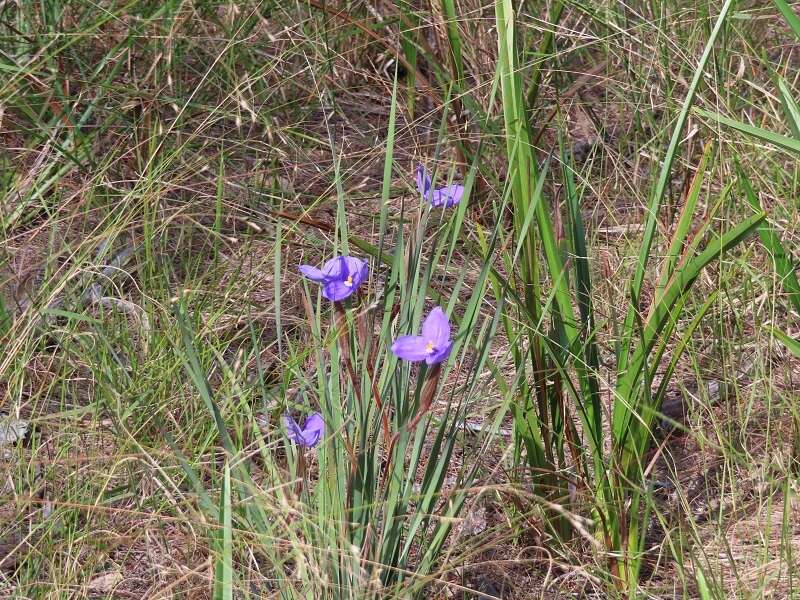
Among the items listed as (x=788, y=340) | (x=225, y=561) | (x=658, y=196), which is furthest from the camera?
(x=788, y=340)

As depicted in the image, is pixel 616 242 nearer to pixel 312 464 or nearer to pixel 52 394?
pixel 312 464

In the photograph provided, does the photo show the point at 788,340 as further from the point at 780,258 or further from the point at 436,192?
the point at 436,192

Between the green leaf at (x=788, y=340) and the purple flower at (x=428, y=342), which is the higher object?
the purple flower at (x=428, y=342)

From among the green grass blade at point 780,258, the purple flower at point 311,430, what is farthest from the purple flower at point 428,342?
the green grass blade at point 780,258

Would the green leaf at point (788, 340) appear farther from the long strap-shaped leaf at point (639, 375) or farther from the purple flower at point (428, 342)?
the purple flower at point (428, 342)

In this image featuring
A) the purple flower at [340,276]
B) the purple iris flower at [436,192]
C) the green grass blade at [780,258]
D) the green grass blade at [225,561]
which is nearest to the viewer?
Answer: the green grass blade at [225,561]

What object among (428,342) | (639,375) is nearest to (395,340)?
(428,342)

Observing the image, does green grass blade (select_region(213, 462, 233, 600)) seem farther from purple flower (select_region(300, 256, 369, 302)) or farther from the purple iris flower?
the purple iris flower
